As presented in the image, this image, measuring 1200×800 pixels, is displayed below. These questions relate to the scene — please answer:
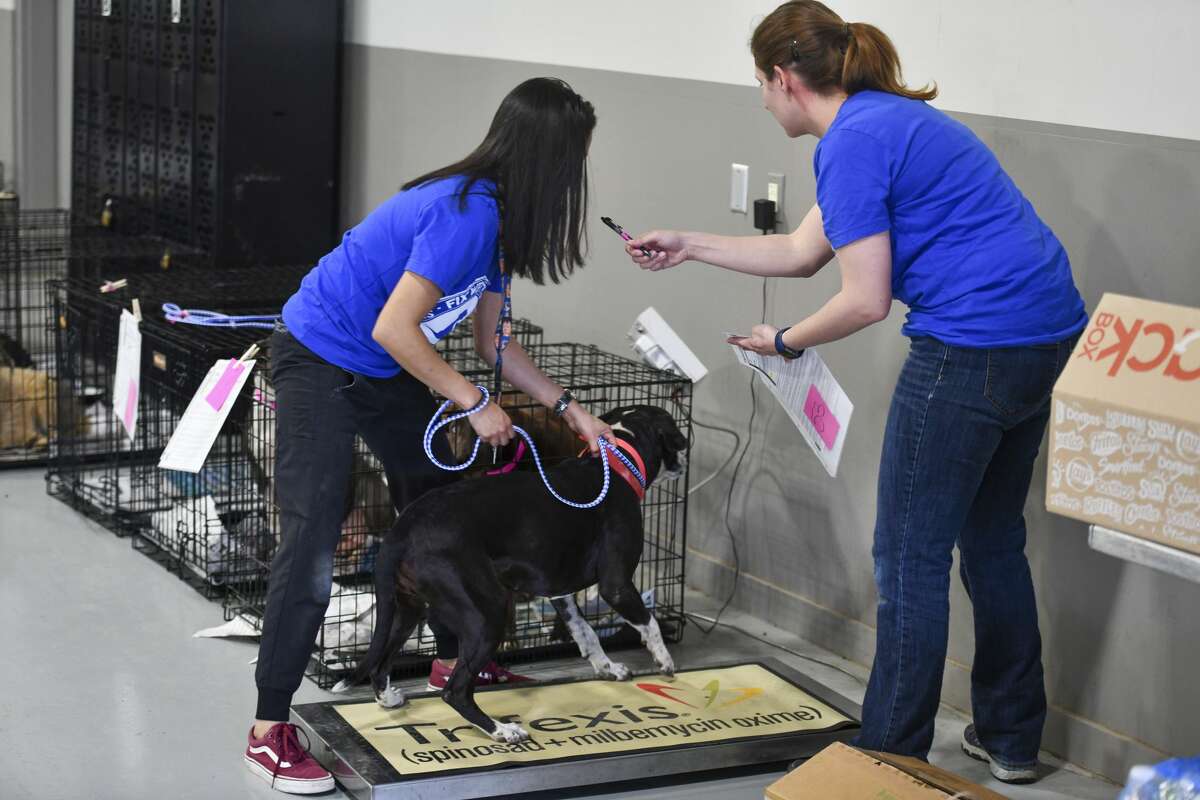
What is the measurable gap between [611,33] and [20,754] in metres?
2.48

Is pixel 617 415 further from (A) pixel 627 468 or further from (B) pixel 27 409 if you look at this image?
(B) pixel 27 409

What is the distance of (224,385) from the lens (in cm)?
330

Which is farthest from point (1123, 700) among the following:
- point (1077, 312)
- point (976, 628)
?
point (1077, 312)

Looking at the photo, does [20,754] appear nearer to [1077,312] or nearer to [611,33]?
[1077,312]

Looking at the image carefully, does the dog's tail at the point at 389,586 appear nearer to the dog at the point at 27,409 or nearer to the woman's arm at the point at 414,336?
the woman's arm at the point at 414,336

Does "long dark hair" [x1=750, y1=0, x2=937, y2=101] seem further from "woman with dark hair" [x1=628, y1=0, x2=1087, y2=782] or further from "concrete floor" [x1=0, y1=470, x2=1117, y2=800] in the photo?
"concrete floor" [x1=0, y1=470, x2=1117, y2=800]

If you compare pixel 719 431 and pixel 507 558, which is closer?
pixel 507 558

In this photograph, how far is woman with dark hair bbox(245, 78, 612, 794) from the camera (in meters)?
2.67

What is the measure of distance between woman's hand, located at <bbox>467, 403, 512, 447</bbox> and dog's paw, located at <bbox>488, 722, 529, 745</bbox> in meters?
0.58

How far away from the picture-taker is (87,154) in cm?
646

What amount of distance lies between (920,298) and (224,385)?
1542 mm

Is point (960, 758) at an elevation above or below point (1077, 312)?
below

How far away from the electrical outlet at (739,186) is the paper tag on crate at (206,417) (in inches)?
52.2

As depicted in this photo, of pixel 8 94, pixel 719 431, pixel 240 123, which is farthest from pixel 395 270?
pixel 8 94
